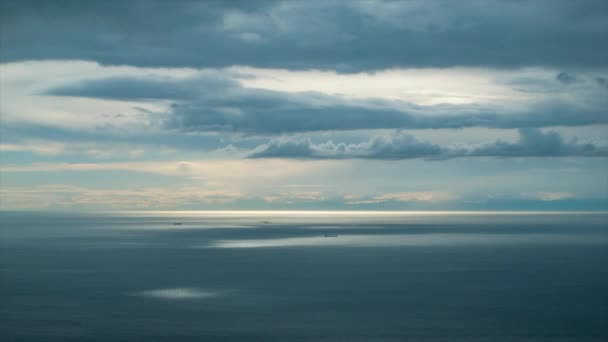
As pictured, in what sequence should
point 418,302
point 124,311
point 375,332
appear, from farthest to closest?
point 418,302
point 124,311
point 375,332

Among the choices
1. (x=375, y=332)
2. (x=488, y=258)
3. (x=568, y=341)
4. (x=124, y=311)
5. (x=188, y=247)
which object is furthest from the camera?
(x=188, y=247)

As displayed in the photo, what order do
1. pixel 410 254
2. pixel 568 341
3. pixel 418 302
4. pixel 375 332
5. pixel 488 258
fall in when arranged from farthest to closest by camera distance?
1. pixel 410 254
2. pixel 488 258
3. pixel 418 302
4. pixel 375 332
5. pixel 568 341

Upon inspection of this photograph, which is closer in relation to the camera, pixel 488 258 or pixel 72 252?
pixel 488 258

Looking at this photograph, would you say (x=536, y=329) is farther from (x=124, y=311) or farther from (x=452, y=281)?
(x=124, y=311)

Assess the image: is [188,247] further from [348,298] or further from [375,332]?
[375,332]

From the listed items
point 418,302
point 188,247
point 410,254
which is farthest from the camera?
point 188,247

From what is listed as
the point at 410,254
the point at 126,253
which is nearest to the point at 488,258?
the point at 410,254

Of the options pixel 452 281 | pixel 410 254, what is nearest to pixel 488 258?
pixel 410 254

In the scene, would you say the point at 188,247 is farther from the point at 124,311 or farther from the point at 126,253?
the point at 124,311

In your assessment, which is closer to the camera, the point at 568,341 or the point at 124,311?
the point at 568,341
